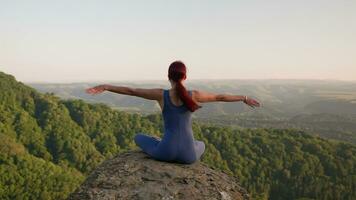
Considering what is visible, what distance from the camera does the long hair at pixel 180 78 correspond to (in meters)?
8.43

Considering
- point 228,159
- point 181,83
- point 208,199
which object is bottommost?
point 228,159

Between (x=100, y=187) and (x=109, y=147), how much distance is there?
374 ft

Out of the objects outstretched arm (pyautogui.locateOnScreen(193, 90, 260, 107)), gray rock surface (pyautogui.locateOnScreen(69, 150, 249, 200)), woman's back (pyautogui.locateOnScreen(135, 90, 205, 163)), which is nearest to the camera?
gray rock surface (pyautogui.locateOnScreen(69, 150, 249, 200))

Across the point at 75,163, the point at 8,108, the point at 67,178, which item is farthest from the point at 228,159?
the point at 8,108

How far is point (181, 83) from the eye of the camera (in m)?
8.51

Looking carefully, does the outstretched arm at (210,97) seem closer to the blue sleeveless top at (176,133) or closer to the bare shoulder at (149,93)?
the blue sleeveless top at (176,133)

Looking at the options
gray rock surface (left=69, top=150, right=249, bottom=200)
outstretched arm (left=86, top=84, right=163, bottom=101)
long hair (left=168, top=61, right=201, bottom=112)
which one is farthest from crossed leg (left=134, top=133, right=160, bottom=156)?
long hair (left=168, top=61, right=201, bottom=112)

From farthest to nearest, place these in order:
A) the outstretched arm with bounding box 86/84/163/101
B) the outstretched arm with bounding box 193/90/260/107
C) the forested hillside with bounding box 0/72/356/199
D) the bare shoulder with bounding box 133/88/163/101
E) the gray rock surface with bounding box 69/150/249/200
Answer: the forested hillside with bounding box 0/72/356/199 → the outstretched arm with bounding box 193/90/260/107 → the bare shoulder with bounding box 133/88/163/101 → the outstretched arm with bounding box 86/84/163/101 → the gray rock surface with bounding box 69/150/249/200

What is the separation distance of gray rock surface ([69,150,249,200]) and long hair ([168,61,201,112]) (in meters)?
1.22

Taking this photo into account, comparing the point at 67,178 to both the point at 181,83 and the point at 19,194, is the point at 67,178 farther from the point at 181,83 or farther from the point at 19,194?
the point at 181,83

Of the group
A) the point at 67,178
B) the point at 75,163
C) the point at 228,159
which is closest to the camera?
the point at 67,178

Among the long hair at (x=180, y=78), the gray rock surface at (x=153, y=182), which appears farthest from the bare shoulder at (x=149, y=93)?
the gray rock surface at (x=153, y=182)

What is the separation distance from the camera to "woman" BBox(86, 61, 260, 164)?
27.8 ft

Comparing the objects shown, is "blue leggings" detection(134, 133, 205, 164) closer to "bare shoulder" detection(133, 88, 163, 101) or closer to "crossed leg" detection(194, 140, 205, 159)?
"crossed leg" detection(194, 140, 205, 159)
